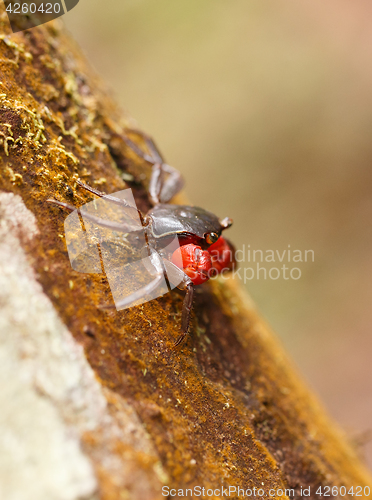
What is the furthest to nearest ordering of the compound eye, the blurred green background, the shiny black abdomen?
the blurred green background, the compound eye, the shiny black abdomen

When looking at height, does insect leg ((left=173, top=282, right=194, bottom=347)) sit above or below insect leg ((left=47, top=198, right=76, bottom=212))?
below

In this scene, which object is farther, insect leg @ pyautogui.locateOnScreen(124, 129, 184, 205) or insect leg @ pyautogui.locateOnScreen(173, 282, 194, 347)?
insect leg @ pyautogui.locateOnScreen(124, 129, 184, 205)

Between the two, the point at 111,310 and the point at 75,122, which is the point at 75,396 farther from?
the point at 75,122

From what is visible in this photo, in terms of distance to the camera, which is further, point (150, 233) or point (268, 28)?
point (268, 28)

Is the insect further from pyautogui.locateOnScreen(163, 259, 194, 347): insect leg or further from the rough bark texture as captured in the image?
the rough bark texture

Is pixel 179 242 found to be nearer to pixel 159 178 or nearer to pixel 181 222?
pixel 181 222

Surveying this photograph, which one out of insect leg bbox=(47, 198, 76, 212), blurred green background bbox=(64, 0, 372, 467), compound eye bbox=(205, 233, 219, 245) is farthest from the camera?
blurred green background bbox=(64, 0, 372, 467)

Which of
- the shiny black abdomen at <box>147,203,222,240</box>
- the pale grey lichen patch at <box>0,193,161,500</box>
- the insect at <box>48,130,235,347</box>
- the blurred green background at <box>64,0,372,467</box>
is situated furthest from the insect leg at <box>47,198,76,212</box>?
the blurred green background at <box>64,0,372,467</box>

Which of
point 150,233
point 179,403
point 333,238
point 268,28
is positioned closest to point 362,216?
point 333,238
